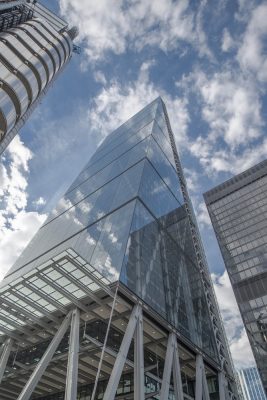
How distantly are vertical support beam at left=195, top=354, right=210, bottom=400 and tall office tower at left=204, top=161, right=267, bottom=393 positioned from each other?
1571 inches

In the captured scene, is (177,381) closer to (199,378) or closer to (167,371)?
(167,371)

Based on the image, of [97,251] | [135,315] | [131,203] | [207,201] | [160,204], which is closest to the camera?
[135,315]

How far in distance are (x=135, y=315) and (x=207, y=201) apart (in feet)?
254

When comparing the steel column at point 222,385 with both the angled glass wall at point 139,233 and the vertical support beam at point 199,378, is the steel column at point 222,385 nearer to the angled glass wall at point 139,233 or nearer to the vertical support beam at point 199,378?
the angled glass wall at point 139,233

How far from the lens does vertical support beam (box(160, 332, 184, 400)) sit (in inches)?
838

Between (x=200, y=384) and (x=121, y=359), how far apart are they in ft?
32.6

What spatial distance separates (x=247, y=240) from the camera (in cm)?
7819

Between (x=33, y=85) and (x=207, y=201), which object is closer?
(x=33, y=85)

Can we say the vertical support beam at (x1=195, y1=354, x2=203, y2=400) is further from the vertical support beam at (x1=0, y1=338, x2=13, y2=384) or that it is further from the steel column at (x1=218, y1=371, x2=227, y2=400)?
the vertical support beam at (x1=0, y1=338, x2=13, y2=384)

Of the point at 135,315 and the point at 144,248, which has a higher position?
the point at 144,248

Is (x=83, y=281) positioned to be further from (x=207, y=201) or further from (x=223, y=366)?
(x=207, y=201)

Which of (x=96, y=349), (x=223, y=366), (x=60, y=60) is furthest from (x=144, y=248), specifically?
(x=60, y=60)

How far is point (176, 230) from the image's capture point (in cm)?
3906

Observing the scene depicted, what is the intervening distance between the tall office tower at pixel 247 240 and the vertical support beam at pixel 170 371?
44376 millimetres
